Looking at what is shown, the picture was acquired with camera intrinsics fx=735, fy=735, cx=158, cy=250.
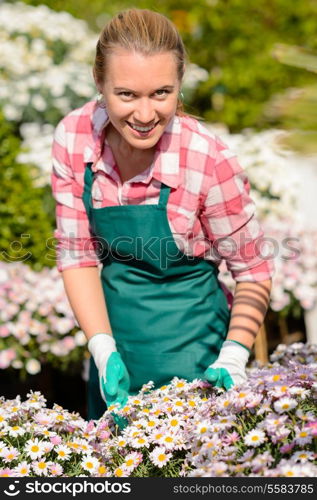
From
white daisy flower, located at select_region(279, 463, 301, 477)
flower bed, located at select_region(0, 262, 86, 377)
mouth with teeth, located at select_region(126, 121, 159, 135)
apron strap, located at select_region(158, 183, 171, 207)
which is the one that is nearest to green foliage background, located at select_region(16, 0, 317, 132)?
flower bed, located at select_region(0, 262, 86, 377)

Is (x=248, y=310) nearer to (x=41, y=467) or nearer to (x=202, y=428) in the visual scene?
(x=202, y=428)

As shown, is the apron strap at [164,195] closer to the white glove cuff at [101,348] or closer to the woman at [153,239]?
the woman at [153,239]

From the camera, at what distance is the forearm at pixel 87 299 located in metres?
2.06

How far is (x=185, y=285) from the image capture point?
2039 millimetres

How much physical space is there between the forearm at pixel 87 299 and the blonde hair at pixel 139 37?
555mm


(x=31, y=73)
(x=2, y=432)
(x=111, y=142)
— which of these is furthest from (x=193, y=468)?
(x=31, y=73)

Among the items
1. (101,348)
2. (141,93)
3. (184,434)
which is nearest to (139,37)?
(141,93)

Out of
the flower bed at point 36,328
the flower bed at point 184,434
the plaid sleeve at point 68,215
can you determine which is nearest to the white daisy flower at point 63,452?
the flower bed at point 184,434

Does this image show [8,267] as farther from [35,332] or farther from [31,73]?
[31,73]

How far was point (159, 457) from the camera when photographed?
1.58 meters

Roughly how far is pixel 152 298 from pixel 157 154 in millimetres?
396

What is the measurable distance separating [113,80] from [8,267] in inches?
65.5

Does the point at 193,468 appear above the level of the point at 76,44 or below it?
below

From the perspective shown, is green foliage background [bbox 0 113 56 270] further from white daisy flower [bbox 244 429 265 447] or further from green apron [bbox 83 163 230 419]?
white daisy flower [bbox 244 429 265 447]
